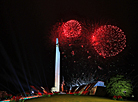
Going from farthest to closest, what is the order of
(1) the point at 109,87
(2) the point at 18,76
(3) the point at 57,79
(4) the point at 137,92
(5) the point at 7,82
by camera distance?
(2) the point at 18,76 < (5) the point at 7,82 < (3) the point at 57,79 < (4) the point at 137,92 < (1) the point at 109,87

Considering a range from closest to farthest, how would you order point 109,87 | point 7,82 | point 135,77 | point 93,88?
point 109,87, point 93,88, point 135,77, point 7,82

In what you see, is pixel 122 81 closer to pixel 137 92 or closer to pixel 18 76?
pixel 137 92

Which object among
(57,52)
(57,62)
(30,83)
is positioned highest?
(57,52)

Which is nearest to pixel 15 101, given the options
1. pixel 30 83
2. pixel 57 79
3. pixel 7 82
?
pixel 57 79

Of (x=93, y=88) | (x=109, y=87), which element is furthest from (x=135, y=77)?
(x=109, y=87)

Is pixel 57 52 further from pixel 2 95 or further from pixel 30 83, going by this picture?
pixel 30 83

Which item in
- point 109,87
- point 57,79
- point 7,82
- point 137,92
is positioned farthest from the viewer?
point 7,82

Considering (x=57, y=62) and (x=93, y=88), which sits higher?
(x=57, y=62)

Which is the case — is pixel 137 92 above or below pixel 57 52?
below

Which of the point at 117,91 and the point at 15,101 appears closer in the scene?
the point at 15,101
